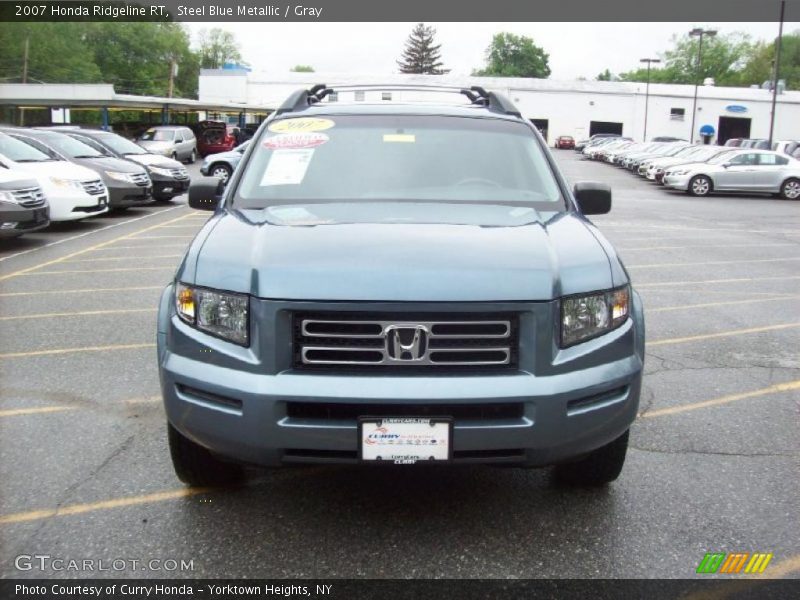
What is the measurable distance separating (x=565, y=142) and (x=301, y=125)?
72.9 m

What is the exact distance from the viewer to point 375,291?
3008mm

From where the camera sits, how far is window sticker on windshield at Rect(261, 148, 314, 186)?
14.0 ft

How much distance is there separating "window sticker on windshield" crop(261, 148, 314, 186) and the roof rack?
1.79 feet

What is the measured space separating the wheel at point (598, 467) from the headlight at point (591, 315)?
0.57 m

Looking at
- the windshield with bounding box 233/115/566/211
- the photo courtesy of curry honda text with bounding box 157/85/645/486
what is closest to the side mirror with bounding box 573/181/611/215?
the windshield with bounding box 233/115/566/211

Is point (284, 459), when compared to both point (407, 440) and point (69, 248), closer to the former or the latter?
point (407, 440)

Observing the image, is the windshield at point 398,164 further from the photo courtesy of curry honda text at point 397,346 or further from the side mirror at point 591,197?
the photo courtesy of curry honda text at point 397,346

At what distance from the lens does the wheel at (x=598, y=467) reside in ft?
12.0

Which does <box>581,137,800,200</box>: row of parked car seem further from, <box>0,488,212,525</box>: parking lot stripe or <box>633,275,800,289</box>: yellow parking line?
<box>0,488,212,525</box>: parking lot stripe

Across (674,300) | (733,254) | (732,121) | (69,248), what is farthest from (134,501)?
(732,121)

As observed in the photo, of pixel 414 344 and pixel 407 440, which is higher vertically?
pixel 414 344

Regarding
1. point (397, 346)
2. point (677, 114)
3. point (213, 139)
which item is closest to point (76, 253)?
point (397, 346)

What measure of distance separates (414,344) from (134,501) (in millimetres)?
1587

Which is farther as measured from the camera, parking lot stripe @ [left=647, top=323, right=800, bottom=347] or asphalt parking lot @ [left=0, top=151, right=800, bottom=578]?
parking lot stripe @ [left=647, top=323, right=800, bottom=347]
